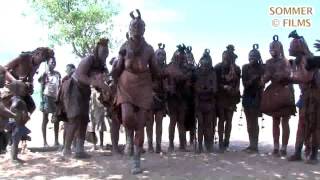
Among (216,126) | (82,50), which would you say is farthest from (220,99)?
(82,50)

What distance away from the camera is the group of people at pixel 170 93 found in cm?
880

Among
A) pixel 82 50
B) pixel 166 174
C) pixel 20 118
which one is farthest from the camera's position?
pixel 82 50

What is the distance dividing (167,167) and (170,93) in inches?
89.6

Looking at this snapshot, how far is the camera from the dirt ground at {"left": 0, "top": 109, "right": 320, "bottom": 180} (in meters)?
8.57

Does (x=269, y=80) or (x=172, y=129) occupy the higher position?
Result: (x=269, y=80)

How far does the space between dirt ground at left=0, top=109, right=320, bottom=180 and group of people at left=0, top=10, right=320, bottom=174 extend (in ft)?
1.00

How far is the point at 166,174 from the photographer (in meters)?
→ 8.55

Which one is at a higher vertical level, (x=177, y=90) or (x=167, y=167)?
(x=177, y=90)

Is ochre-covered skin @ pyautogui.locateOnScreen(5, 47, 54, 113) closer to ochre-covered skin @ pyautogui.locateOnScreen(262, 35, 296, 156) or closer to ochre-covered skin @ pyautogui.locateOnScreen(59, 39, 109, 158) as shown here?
ochre-covered skin @ pyautogui.locateOnScreen(59, 39, 109, 158)

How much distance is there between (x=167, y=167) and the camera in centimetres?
910

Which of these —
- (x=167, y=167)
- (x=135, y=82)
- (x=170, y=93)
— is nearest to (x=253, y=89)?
(x=170, y=93)

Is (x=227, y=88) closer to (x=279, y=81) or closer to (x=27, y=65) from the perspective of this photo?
(x=279, y=81)

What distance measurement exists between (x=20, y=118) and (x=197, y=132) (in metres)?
3.56

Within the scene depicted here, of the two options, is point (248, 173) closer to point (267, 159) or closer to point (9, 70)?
point (267, 159)
